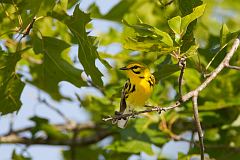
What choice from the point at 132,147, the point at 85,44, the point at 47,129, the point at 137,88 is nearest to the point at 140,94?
the point at 137,88

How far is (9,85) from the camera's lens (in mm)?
3209

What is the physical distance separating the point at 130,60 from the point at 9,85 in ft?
4.07

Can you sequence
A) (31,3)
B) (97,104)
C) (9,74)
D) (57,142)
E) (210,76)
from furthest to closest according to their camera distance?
(57,142)
(97,104)
(9,74)
(31,3)
(210,76)

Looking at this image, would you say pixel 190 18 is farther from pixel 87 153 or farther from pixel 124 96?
pixel 87 153

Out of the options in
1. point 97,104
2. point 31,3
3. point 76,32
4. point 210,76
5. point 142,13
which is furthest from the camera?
point 142,13

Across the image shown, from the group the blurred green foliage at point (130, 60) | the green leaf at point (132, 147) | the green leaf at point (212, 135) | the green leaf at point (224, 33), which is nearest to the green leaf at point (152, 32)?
the blurred green foliage at point (130, 60)

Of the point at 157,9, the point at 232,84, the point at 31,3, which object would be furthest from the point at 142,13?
the point at 31,3

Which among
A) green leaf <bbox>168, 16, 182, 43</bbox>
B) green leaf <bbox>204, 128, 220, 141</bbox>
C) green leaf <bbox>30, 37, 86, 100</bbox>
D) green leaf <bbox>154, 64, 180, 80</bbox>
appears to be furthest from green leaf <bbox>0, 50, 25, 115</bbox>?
green leaf <bbox>204, 128, 220, 141</bbox>

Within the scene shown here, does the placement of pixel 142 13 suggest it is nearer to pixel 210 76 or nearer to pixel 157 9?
pixel 157 9

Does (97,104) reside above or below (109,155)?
above

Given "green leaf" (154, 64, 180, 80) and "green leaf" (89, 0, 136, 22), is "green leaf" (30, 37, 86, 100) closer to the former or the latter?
"green leaf" (154, 64, 180, 80)

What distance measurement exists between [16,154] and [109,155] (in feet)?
1.81

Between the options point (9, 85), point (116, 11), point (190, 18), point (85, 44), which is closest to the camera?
point (190, 18)

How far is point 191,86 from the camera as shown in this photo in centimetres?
400
